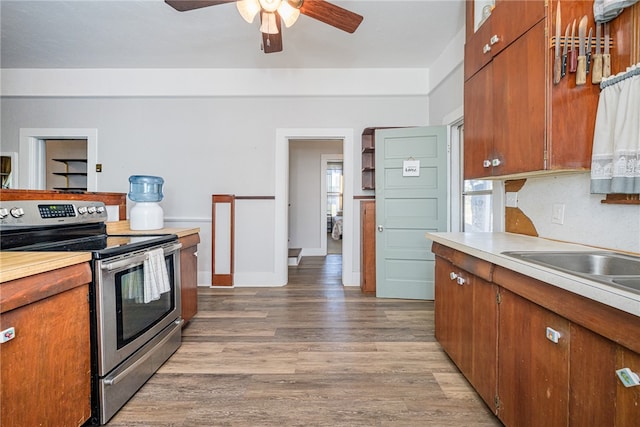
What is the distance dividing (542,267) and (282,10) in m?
2.18

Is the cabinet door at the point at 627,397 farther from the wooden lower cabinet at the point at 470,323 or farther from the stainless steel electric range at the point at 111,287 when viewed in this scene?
the stainless steel electric range at the point at 111,287

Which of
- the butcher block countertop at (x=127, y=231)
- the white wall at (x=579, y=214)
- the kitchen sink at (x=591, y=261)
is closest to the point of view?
the kitchen sink at (x=591, y=261)

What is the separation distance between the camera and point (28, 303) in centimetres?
108

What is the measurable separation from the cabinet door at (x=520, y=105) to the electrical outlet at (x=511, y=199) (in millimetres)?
451

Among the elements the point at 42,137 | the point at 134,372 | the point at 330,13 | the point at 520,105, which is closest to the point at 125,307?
the point at 134,372

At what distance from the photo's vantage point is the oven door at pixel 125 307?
139cm

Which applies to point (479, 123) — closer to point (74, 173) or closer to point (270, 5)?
point (270, 5)

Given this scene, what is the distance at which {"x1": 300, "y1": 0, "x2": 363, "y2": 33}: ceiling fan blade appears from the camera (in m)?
1.92

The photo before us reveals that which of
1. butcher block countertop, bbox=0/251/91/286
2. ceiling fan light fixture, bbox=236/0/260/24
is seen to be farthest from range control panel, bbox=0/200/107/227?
Answer: ceiling fan light fixture, bbox=236/0/260/24

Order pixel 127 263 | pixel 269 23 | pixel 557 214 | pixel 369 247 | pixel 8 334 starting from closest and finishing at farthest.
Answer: pixel 8 334 < pixel 127 263 < pixel 557 214 < pixel 269 23 < pixel 369 247

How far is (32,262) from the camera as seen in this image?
3.70ft

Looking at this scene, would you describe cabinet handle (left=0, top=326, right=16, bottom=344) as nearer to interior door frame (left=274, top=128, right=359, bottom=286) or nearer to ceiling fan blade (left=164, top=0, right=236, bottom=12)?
ceiling fan blade (left=164, top=0, right=236, bottom=12)

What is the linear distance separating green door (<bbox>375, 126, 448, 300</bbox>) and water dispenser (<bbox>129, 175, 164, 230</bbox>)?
227 centimetres

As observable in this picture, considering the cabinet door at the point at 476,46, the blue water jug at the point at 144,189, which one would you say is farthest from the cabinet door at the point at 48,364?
the cabinet door at the point at 476,46
